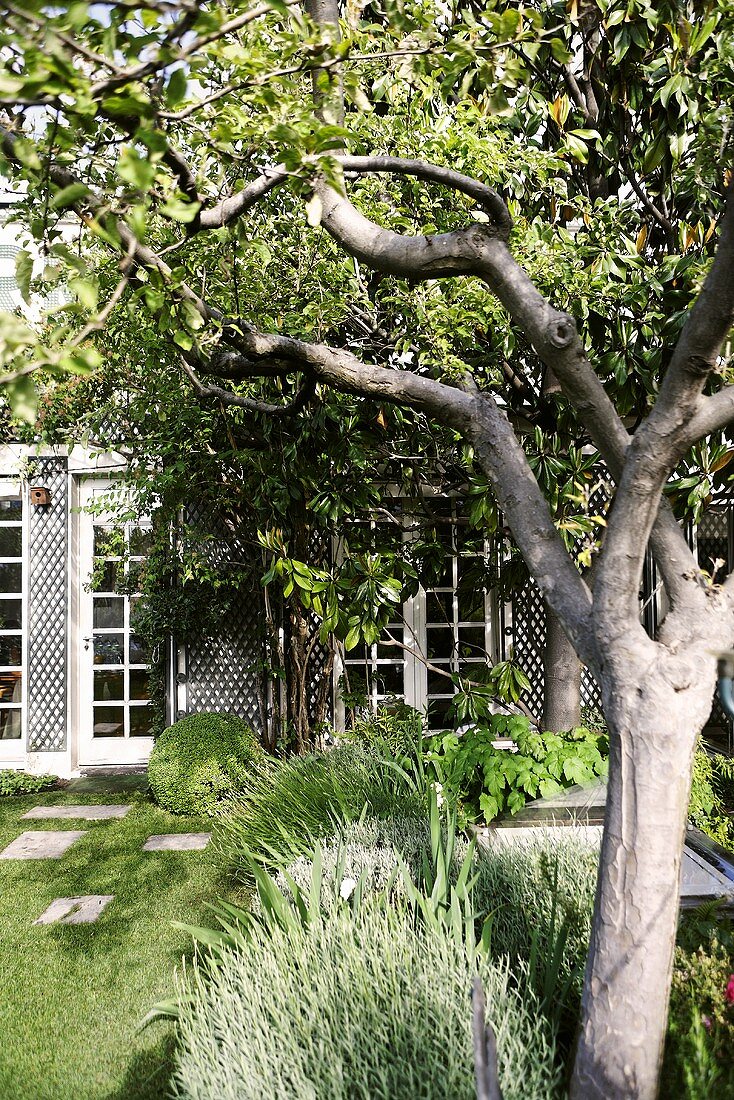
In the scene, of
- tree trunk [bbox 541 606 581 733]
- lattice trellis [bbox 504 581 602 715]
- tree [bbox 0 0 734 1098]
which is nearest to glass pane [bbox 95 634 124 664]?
lattice trellis [bbox 504 581 602 715]

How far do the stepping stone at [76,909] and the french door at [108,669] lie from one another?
3.05 metres

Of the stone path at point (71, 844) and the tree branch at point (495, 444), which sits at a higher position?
the tree branch at point (495, 444)

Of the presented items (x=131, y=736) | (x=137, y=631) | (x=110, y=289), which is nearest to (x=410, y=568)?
(x=110, y=289)

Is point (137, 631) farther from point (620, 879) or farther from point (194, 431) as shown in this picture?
point (620, 879)

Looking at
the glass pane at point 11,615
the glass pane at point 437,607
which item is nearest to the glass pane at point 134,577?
the glass pane at point 11,615

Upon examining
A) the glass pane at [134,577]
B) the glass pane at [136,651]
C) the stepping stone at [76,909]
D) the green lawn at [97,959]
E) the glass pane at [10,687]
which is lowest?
the stepping stone at [76,909]

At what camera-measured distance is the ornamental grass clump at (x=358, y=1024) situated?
2.01 metres

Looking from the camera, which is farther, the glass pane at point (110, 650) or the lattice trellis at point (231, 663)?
the glass pane at point (110, 650)

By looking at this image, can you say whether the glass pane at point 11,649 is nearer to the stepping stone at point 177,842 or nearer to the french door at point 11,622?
the french door at point 11,622

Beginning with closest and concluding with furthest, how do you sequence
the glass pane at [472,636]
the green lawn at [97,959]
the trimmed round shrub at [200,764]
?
the green lawn at [97,959]
the trimmed round shrub at [200,764]
the glass pane at [472,636]

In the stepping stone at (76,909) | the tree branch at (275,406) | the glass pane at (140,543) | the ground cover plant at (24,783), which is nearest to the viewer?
the tree branch at (275,406)

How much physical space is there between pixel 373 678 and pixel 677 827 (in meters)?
4.74

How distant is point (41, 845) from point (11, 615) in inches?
113

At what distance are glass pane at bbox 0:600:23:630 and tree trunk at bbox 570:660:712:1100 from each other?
22.0 ft
